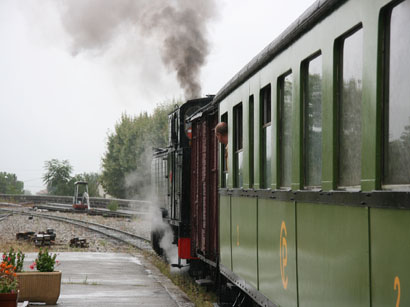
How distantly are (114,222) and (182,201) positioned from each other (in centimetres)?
2566

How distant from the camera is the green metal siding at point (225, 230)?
9117 mm

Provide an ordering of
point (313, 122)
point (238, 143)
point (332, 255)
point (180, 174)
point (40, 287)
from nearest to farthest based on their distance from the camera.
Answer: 1. point (332, 255)
2. point (313, 122)
3. point (238, 143)
4. point (40, 287)
5. point (180, 174)

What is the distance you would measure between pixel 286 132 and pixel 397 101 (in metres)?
2.50

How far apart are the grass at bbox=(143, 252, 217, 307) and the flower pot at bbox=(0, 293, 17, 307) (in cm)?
371

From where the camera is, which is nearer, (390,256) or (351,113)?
(390,256)

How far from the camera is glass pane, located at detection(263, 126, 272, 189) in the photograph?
6.84m

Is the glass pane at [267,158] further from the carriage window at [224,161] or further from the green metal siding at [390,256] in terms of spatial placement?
the green metal siding at [390,256]

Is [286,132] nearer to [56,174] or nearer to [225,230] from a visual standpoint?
[225,230]

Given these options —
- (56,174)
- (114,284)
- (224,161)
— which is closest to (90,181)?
(56,174)

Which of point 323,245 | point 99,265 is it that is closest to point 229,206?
point 323,245

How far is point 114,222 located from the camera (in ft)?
130

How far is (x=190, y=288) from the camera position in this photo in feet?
47.3

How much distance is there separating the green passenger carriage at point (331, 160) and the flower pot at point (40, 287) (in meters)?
5.11

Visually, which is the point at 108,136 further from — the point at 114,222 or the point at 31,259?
the point at 31,259
